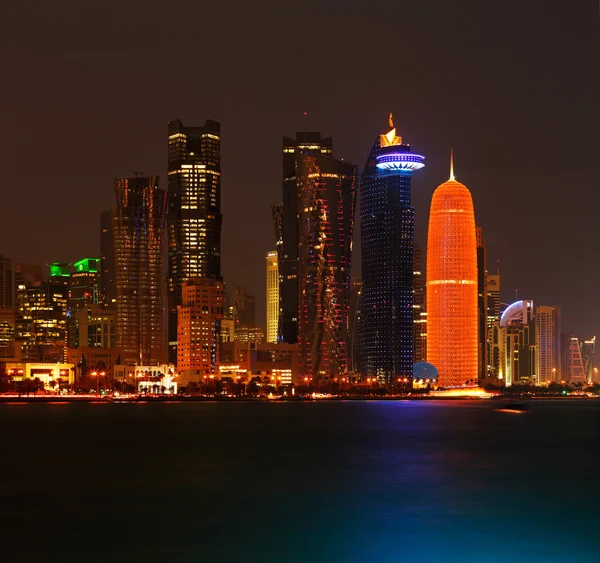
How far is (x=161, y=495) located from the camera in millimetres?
84500

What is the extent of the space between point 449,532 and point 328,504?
15007mm

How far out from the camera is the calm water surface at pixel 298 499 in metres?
62.2

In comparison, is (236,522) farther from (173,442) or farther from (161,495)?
(173,442)

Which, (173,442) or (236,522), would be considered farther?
(173,442)

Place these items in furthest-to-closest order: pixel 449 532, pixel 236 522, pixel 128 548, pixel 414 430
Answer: pixel 414 430 → pixel 236 522 → pixel 449 532 → pixel 128 548

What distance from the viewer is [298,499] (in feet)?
274

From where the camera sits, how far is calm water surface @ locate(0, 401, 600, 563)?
204 feet

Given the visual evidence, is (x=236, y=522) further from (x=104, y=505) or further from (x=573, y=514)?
(x=573, y=514)

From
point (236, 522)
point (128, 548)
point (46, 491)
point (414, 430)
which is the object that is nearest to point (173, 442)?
point (414, 430)

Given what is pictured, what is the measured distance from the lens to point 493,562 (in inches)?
2277

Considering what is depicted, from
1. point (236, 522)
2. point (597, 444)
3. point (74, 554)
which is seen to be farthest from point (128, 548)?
point (597, 444)

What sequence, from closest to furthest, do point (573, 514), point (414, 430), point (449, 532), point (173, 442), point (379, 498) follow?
point (449, 532) → point (573, 514) → point (379, 498) → point (173, 442) → point (414, 430)

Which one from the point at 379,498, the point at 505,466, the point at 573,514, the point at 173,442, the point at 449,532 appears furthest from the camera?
the point at 173,442

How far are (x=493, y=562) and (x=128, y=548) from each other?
66.0 feet
